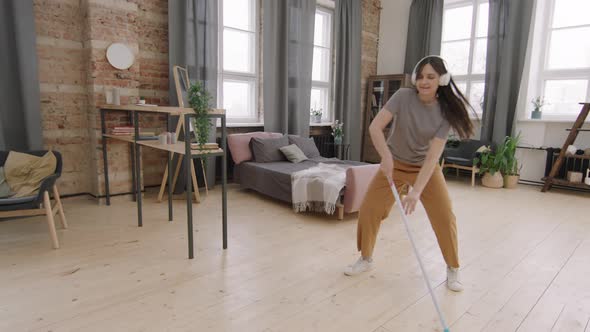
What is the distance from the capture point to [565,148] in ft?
16.7

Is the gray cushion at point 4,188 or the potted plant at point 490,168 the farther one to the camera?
the potted plant at point 490,168

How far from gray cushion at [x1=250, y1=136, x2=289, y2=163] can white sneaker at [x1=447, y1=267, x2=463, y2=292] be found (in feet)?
9.34

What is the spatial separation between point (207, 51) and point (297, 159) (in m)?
1.74

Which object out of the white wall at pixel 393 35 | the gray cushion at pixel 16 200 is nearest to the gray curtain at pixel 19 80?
the gray cushion at pixel 16 200

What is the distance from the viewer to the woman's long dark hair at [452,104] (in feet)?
6.81

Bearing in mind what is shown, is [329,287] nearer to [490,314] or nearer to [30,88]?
[490,314]

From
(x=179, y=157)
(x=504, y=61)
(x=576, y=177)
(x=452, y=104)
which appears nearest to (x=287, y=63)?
(x=179, y=157)

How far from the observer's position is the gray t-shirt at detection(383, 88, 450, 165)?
7.06 ft

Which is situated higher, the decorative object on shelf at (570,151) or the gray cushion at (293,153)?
the decorative object on shelf at (570,151)

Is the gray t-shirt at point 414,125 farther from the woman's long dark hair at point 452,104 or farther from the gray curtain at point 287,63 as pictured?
the gray curtain at point 287,63

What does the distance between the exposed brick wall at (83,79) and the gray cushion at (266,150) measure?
1474 millimetres

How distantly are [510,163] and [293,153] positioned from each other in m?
3.25

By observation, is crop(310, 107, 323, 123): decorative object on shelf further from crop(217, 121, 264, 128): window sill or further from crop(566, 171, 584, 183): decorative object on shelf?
crop(566, 171, 584, 183): decorative object on shelf

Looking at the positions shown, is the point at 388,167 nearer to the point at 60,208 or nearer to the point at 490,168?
A: the point at 60,208
